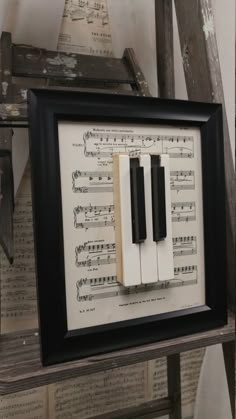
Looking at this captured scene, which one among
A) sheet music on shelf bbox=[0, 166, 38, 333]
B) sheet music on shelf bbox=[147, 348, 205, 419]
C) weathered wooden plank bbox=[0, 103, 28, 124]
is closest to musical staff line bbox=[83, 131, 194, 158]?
weathered wooden plank bbox=[0, 103, 28, 124]

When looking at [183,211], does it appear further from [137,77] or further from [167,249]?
[137,77]

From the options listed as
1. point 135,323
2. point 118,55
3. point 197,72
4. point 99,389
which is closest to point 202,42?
point 197,72

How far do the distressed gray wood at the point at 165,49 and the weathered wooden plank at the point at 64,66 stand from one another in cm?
9

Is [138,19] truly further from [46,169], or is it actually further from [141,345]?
[141,345]

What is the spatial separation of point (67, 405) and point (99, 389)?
0.30ft

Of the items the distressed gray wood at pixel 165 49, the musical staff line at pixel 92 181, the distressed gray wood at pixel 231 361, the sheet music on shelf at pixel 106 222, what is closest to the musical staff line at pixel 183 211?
the sheet music on shelf at pixel 106 222

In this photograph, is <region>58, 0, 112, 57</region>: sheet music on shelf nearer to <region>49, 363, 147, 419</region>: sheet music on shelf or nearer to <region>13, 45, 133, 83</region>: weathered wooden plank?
<region>13, 45, 133, 83</region>: weathered wooden plank

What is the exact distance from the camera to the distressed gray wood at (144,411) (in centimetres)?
96

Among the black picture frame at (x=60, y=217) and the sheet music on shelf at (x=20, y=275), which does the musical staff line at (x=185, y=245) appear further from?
the sheet music on shelf at (x=20, y=275)

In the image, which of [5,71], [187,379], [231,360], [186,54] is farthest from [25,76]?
[187,379]

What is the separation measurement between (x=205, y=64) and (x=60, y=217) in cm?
37

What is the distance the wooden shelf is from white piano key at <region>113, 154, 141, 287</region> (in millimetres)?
103

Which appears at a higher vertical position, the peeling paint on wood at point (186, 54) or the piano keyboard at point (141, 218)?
the peeling paint on wood at point (186, 54)

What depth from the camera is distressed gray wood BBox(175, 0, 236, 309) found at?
2.21 ft
